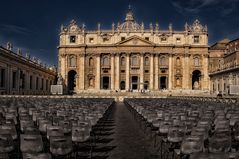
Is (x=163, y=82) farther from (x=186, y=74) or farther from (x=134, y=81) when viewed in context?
(x=134, y=81)

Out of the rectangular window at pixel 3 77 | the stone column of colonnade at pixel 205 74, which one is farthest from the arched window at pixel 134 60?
the rectangular window at pixel 3 77

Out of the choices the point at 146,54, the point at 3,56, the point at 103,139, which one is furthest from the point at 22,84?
the point at 103,139

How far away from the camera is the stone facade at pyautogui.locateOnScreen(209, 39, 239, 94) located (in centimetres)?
7182

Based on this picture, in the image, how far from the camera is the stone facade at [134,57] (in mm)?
93438

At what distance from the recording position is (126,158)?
10.3 m

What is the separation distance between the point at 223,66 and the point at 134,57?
25705mm

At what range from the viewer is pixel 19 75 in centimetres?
5869

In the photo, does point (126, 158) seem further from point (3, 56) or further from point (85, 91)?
point (85, 91)

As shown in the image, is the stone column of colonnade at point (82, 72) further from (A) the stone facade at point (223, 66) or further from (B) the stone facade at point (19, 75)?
(A) the stone facade at point (223, 66)

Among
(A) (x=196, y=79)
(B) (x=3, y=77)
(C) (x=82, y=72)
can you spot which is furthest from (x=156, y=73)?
(B) (x=3, y=77)

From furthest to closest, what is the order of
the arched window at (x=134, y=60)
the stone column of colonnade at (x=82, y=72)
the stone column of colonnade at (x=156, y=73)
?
1. the arched window at (x=134, y=60)
2. the stone column of colonnade at (x=82, y=72)
3. the stone column of colonnade at (x=156, y=73)

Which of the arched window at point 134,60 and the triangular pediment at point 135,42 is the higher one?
the triangular pediment at point 135,42

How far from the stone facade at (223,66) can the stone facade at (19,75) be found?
43.1 metres

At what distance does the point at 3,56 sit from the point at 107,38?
4756 centimetres
